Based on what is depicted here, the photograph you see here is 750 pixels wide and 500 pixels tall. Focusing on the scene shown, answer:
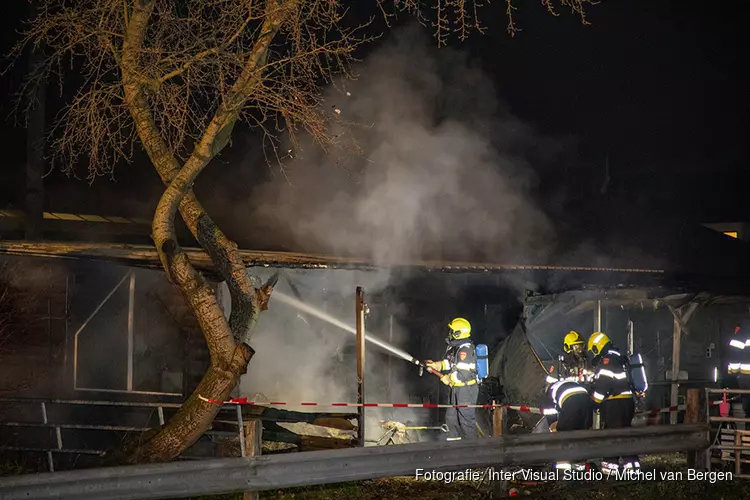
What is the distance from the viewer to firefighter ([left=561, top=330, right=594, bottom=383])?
9914mm

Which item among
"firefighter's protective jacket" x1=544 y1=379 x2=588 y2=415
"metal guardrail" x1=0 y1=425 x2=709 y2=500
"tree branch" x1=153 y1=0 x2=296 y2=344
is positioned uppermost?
"tree branch" x1=153 y1=0 x2=296 y2=344

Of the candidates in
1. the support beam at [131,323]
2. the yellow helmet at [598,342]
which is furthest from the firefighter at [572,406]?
the support beam at [131,323]

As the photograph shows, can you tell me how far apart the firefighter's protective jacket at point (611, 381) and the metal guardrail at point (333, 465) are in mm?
1746

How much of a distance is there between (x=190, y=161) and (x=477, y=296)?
7287mm

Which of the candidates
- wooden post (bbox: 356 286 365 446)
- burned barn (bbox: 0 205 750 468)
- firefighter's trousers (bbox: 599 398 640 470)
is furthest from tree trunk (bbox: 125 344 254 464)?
firefighter's trousers (bbox: 599 398 640 470)

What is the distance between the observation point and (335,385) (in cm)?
1370

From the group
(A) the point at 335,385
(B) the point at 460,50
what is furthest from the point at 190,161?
(B) the point at 460,50

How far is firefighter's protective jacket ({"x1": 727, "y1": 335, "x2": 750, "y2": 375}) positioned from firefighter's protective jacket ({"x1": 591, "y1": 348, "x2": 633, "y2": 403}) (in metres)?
3.10

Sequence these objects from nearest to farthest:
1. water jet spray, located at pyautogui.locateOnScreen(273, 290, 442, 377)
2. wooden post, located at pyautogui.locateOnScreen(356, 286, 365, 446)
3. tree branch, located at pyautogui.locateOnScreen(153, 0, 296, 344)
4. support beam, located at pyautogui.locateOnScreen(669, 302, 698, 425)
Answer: tree branch, located at pyautogui.locateOnScreen(153, 0, 296, 344)
wooden post, located at pyautogui.locateOnScreen(356, 286, 365, 446)
support beam, located at pyautogui.locateOnScreen(669, 302, 698, 425)
water jet spray, located at pyautogui.locateOnScreen(273, 290, 442, 377)

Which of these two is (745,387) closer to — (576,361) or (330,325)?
(576,361)

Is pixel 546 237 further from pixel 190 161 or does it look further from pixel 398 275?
pixel 190 161

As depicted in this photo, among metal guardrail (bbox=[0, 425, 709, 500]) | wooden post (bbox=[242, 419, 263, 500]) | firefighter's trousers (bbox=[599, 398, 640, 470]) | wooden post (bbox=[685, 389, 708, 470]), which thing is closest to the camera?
metal guardrail (bbox=[0, 425, 709, 500])

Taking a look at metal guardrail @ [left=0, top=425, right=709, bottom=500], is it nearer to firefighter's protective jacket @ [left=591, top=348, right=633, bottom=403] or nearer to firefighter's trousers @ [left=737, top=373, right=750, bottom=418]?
firefighter's protective jacket @ [left=591, top=348, right=633, bottom=403]

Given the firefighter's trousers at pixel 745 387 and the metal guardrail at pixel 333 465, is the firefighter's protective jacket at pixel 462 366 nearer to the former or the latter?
the metal guardrail at pixel 333 465
